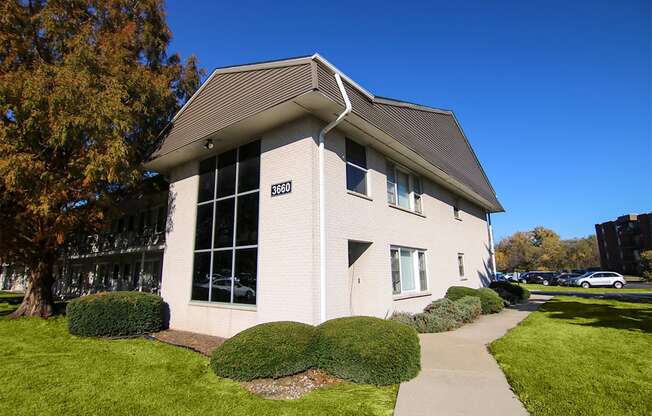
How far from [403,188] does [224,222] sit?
625cm

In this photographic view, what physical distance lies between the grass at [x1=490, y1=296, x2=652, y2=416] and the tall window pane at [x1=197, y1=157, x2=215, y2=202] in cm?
881

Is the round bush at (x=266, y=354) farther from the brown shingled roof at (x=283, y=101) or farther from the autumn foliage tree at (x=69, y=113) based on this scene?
the autumn foliage tree at (x=69, y=113)

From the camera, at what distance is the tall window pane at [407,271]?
11.6m

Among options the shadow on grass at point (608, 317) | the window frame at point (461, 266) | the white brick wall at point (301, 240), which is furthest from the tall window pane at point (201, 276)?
the window frame at point (461, 266)

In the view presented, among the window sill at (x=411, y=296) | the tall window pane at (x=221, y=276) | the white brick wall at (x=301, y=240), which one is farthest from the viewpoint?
the window sill at (x=411, y=296)

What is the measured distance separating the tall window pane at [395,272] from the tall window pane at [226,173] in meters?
5.23

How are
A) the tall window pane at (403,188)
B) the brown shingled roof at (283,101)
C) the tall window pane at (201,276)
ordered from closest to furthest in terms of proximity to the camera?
the brown shingled roof at (283,101) → the tall window pane at (201,276) → the tall window pane at (403,188)

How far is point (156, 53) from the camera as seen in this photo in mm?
15367

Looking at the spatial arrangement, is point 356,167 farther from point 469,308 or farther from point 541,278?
point 541,278

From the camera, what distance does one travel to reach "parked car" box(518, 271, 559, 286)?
42812 millimetres

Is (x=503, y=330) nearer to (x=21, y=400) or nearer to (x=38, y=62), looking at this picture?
(x=21, y=400)

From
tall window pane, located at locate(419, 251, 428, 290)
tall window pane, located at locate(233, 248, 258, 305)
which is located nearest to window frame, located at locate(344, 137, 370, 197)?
tall window pane, located at locate(233, 248, 258, 305)

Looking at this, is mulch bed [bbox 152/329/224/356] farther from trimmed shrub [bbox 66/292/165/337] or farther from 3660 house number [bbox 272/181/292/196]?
3660 house number [bbox 272/181/292/196]

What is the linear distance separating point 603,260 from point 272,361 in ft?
279
